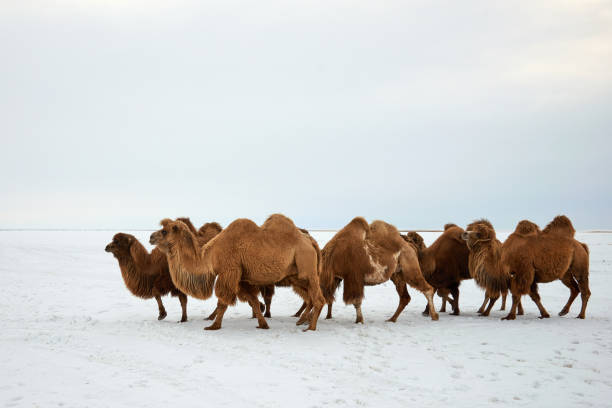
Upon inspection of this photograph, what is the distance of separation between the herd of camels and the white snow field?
66 centimetres

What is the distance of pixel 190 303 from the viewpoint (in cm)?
1397

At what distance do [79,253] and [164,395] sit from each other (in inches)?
1055

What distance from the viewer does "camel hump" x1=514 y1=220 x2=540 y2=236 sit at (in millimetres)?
10234

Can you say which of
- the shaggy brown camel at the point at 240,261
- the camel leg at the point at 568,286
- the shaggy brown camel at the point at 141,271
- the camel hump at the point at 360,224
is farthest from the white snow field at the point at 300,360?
the camel hump at the point at 360,224

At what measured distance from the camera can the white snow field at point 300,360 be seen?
5246mm

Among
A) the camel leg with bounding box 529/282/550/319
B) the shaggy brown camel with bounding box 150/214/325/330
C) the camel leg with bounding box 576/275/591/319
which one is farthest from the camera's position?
the camel leg with bounding box 529/282/550/319

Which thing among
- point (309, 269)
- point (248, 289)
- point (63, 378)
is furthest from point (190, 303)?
point (63, 378)

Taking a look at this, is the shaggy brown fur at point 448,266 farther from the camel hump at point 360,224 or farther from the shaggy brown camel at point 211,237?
the shaggy brown camel at point 211,237

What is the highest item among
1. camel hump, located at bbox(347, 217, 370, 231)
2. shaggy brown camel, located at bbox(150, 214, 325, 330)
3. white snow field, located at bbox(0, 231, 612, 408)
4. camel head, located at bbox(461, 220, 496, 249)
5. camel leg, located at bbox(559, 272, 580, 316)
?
camel hump, located at bbox(347, 217, 370, 231)

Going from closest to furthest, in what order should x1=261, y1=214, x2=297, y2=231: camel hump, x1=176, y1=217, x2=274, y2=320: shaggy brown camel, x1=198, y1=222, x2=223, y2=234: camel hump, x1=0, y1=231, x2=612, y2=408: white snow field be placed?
1. x1=0, y1=231, x2=612, y2=408: white snow field
2. x1=261, y1=214, x2=297, y2=231: camel hump
3. x1=176, y1=217, x2=274, y2=320: shaggy brown camel
4. x1=198, y1=222, x2=223, y2=234: camel hump

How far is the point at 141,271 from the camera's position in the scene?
33.1ft

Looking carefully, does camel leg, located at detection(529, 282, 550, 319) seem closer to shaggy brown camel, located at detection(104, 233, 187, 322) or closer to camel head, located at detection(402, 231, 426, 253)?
camel head, located at detection(402, 231, 426, 253)

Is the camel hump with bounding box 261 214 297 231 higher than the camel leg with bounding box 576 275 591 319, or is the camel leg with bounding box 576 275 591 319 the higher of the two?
the camel hump with bounding box 261 214 297 231

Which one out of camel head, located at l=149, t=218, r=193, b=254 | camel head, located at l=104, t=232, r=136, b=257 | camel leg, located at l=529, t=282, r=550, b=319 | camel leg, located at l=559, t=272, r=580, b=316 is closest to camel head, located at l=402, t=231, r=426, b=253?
camel leg, located at l=529, t=282, r=550, b=319
